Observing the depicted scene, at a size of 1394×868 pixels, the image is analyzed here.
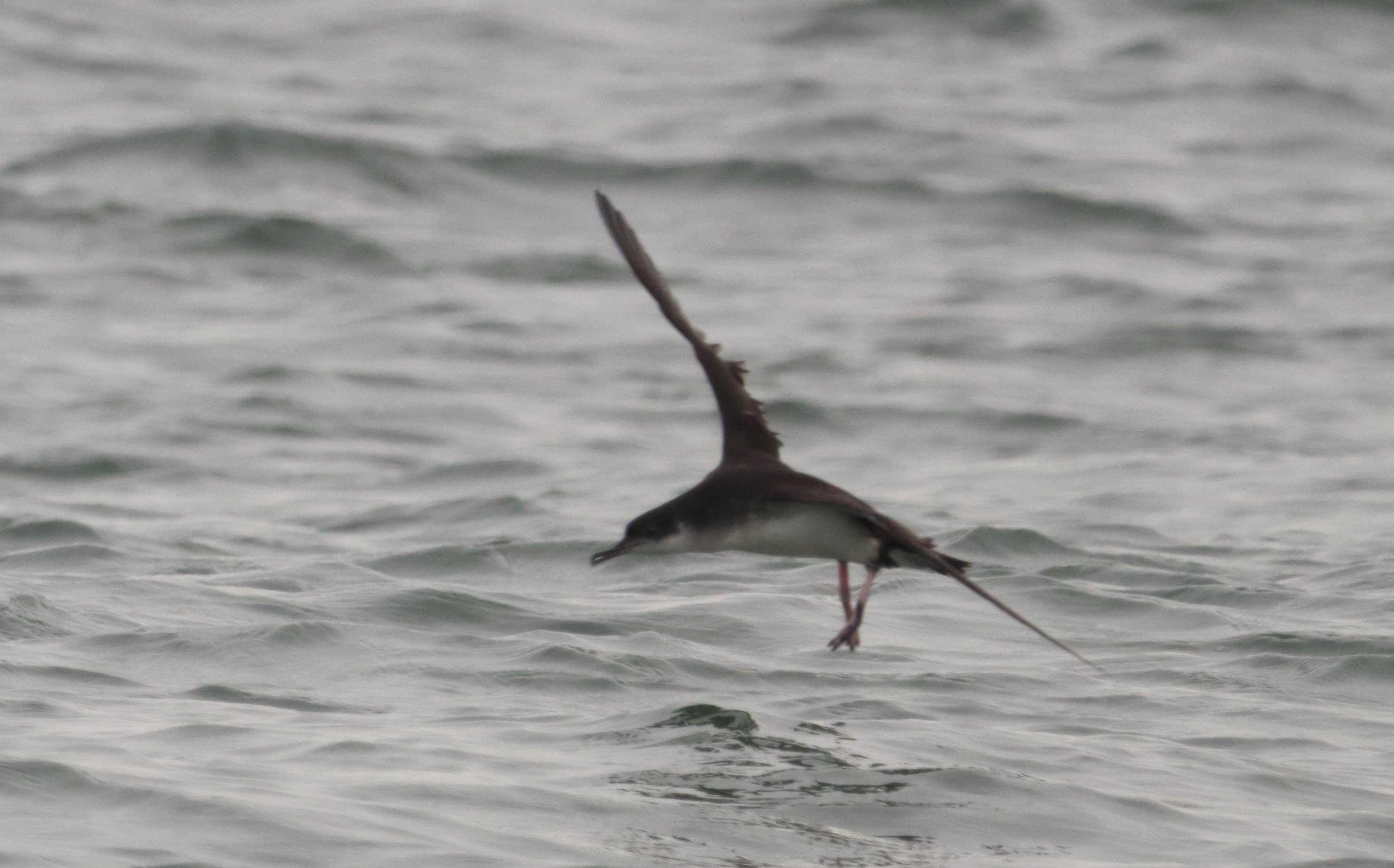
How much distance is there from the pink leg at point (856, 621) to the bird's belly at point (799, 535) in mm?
195

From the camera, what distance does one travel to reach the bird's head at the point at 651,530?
22.0ft

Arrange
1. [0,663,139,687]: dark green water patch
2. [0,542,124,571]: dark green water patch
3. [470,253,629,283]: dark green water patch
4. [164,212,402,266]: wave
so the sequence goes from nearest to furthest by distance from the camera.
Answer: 1. [0,663,139,687]: dark green water patch
2. [0,542,124,571]: dark green water patch
3. [470,253,629,283]: dark green water patch
4. [164,212,402,266]: wave

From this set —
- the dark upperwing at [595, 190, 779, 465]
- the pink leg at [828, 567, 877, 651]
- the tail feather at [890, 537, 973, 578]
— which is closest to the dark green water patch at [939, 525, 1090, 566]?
the pink leg at [828, 567, 877, 651]

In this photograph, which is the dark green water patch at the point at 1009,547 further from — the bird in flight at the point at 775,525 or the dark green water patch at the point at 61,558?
the dark green water patch at the point at 61,558

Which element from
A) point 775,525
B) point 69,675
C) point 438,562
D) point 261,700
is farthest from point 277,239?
point 775,525

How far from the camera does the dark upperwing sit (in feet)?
23.5

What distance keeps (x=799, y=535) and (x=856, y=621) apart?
581mm

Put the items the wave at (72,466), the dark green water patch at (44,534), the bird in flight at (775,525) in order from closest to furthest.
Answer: the bird in flight at (775,525)
the dark green water patch at (44,534)
the wave at (72,466)

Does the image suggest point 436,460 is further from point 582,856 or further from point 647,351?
point 582,856

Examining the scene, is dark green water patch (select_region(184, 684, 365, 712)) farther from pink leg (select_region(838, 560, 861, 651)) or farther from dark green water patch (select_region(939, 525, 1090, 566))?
dark green water patch (select_region(939, 525, 1090, 566))

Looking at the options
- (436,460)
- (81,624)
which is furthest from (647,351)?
(81,624)

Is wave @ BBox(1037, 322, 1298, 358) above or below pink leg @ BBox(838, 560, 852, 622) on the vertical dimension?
below

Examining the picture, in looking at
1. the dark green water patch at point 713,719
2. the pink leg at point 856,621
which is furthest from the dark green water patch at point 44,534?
the pink leg at point 856,621

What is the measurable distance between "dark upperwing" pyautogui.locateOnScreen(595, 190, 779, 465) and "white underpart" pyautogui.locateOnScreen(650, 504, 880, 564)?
48 cm
